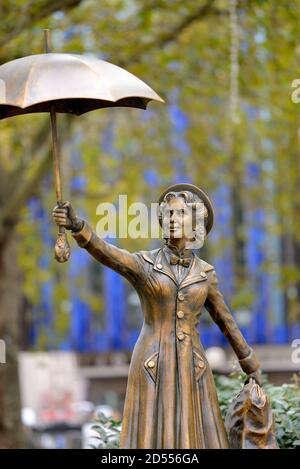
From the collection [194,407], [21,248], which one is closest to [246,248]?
[21,248]

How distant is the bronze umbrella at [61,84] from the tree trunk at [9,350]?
8355 mm

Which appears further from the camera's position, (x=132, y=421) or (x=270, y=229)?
(x=270, y=229)

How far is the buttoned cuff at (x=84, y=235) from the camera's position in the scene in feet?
22.1

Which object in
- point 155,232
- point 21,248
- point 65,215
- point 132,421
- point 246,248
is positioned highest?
point 246,248

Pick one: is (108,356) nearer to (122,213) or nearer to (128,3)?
(128,3)

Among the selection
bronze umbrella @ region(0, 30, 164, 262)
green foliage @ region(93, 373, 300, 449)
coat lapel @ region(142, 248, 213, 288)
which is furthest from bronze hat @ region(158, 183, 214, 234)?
green foliage @ region(93, 373, 300, 449)

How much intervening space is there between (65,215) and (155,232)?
4.42 metres

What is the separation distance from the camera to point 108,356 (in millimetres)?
35375

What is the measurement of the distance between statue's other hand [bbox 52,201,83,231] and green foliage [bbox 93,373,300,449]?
2318 millimetres

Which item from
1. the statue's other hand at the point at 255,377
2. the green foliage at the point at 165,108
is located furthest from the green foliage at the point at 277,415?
the green foliage at the point at 165,108

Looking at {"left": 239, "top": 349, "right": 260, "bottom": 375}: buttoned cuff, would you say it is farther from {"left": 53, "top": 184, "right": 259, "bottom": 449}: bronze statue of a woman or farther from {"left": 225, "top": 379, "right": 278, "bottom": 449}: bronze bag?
{"left": 53, "top": 184, "right": 259, "bottom": 449}: bronze statue of a woman

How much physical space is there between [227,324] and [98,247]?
1061 mm

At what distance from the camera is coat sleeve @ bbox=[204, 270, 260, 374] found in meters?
7.27

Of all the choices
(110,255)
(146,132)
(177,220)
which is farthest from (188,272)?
(146,132)
